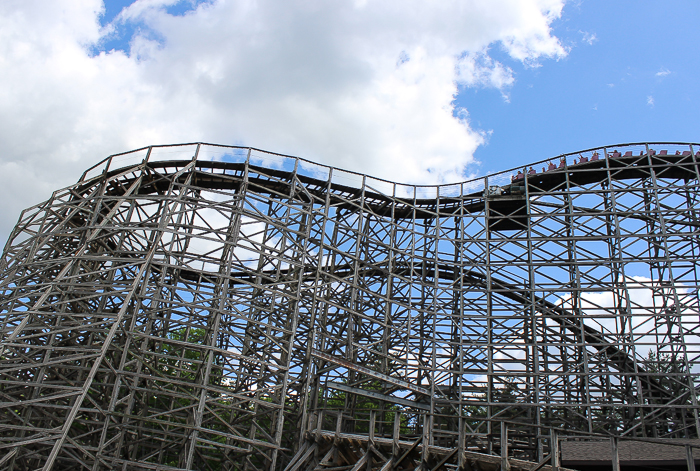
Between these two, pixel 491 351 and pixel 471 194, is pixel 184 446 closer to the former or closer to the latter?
pixel 491 351

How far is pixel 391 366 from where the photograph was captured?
67.2 ft

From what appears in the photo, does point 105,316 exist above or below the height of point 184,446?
above

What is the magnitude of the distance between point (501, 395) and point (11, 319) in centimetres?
1546

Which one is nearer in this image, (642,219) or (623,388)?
(623,388)

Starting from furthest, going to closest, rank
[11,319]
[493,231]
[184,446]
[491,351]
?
[493,231] < [491,351] < [11,319] < [184,446]

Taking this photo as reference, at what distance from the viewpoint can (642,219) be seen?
18766 mm

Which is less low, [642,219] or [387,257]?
[642,219]

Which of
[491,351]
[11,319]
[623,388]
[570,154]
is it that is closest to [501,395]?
[491,351]

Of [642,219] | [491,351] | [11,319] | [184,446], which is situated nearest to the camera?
[184,446]

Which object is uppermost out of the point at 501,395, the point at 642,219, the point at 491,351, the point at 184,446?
the point at 642,219

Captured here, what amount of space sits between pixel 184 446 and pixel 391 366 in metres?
8.34

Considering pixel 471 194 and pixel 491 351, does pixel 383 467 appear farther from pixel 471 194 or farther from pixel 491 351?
pixel 471 194

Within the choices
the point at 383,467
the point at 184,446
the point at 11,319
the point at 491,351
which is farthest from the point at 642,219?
the point at 11,319

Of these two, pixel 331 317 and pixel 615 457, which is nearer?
pixel 615 457
